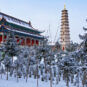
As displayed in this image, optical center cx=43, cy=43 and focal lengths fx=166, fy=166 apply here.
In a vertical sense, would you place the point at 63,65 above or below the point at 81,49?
below

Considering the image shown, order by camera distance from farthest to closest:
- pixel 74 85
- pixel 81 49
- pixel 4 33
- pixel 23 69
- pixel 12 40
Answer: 1. pixel 4 33
2. pixel 23 69
3. pixel 74 85
4. pixel 12 40
5. pixel 81 49

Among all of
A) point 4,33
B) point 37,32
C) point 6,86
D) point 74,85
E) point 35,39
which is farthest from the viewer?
point 37,32

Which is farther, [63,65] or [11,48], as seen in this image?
[11,48]

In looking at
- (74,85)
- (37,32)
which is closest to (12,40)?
(74,85)

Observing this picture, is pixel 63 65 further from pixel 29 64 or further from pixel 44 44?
pixel 29 64

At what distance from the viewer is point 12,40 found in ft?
72.8

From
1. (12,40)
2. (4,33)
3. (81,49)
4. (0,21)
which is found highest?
(0,21)

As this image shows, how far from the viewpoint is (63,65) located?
58.3ft

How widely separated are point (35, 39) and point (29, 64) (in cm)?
2797

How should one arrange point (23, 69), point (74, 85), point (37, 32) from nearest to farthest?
point (74, 85)
point (23, 69)
point (37, 32)

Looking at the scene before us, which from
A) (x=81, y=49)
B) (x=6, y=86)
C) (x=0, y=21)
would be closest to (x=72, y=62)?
(x=81, y=49)

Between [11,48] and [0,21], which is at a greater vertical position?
[0,21]

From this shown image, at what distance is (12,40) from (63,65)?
8.17 m

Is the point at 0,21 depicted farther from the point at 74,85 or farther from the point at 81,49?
the point at 81,49
